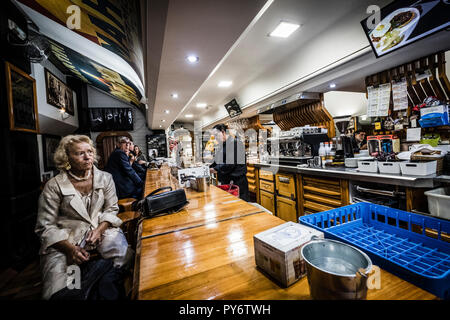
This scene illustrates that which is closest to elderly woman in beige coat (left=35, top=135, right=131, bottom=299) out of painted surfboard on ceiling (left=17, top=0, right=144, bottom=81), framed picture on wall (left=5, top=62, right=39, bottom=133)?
painted surfboard on ceiling (left=17, top=0, right=144, bottom=81)

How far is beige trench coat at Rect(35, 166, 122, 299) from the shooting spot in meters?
1.42

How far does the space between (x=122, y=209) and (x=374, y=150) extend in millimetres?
4194

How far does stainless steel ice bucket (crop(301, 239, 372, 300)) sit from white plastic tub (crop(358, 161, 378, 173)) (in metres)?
2.29

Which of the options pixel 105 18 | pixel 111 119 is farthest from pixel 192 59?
pixel 111 119

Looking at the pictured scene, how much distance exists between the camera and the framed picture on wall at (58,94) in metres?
5.23

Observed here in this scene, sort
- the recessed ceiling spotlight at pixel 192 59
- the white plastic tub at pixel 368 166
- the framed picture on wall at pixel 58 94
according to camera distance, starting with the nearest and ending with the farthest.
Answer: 1. the recessed ceiling spotlight at pixel 192 59
2. the white plastic tub at pixel 368 166
3. the framed picture on wall at pixel 58 94

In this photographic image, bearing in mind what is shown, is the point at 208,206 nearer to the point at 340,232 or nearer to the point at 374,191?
the point at 340,232

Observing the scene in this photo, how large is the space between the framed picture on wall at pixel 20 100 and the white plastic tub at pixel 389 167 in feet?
17.4

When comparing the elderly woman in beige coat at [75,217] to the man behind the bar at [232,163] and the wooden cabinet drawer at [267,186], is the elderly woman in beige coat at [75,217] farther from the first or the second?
the wooden cabinet drawer at [267,186]

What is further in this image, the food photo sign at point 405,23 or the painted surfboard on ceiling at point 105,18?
the painted surfboard on ceiling at point 105,18

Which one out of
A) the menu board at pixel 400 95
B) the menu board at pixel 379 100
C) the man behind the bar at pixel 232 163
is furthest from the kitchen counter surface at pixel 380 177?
the menu board at pixel 400 95

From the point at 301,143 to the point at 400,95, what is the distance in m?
1.62
